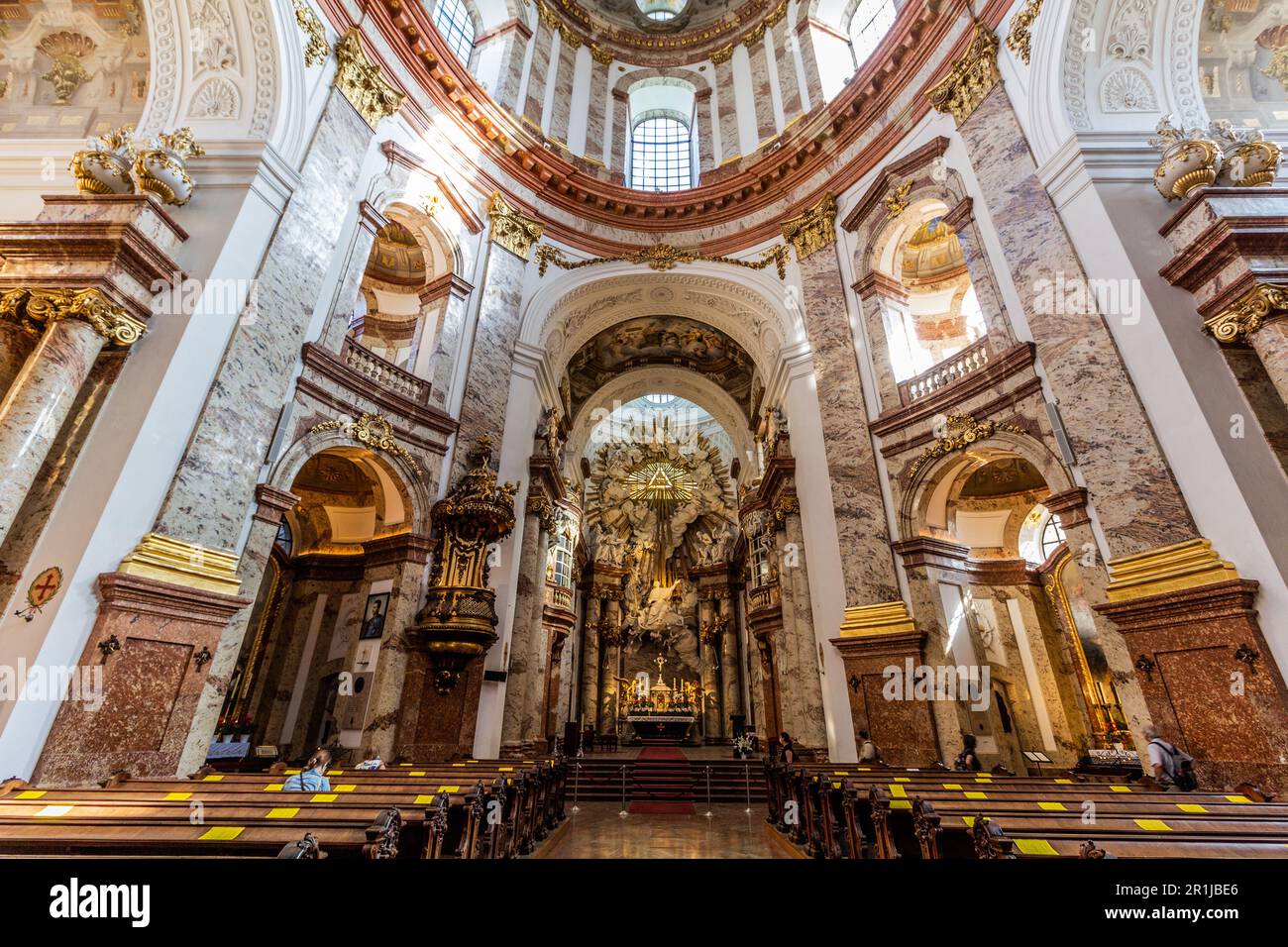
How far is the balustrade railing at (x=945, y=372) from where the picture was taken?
27.6ft

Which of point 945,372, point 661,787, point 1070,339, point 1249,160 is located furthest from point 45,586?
point 1249,160

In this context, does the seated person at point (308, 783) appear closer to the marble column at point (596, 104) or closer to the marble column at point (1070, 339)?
the marble column at point (1070, 339)

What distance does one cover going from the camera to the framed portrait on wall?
830 cm

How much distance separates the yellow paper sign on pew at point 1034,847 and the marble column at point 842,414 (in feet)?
21.1

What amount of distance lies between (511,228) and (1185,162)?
10.8 meters

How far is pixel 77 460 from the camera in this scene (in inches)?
209

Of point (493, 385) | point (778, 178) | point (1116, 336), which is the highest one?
point (778, 178)

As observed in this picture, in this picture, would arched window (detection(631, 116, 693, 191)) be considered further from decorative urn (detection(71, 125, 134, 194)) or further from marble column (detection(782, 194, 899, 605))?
decorative urn (detection(71, 125, 134, 194))

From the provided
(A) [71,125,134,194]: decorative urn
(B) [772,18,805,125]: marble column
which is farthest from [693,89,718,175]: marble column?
(A) [71,125,134,194]: decorative urn

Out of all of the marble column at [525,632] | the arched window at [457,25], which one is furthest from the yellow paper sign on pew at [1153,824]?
the arched window at [457,25]

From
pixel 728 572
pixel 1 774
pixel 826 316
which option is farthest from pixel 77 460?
pixel 728 572

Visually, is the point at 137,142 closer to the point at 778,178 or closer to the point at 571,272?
the point at 571,272

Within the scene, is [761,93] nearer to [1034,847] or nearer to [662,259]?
[662,259]
